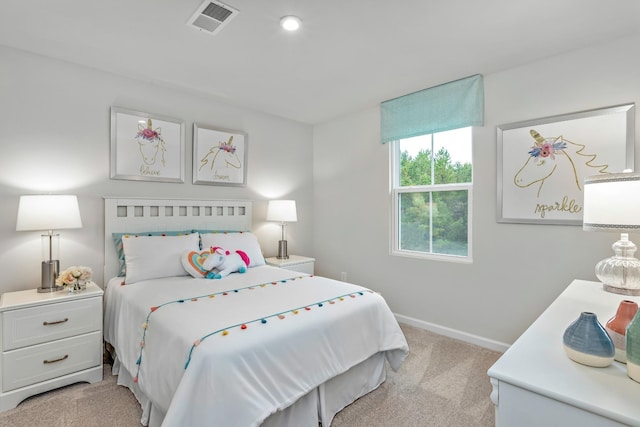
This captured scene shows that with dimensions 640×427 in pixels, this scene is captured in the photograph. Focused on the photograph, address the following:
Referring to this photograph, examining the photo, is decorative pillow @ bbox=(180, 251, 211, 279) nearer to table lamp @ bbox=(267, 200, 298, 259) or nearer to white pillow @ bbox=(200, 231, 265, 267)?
white pillow @ bbox=(200, 231, 265, 267)

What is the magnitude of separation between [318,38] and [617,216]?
2.01 meters

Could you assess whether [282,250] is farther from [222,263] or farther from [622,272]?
[622,272]

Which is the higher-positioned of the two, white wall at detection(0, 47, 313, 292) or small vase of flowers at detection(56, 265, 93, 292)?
white wall at detection(0, 47, 313, 292)

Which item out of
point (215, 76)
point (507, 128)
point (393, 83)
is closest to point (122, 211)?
point (215, 76)

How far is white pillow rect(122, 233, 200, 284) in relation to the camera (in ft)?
8.30

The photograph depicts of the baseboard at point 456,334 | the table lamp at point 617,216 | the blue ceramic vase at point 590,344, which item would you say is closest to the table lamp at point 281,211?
the baseboard at point 456,334

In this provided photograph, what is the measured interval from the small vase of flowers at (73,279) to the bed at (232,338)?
0.20 m

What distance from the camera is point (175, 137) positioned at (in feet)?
10.4

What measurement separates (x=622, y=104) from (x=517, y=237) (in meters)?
1.13

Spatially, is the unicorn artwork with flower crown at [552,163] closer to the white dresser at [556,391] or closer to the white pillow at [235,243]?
the white dresser at [556,391]

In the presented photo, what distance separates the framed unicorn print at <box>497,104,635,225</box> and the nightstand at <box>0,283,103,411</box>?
325cm

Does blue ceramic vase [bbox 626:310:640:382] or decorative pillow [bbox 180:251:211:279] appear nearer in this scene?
blue ceramic vase [bbox 626:310:640:382]

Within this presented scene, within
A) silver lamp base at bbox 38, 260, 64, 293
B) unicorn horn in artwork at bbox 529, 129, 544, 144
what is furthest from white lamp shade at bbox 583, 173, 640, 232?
silver lamp base at bbox 38, 260, 64, 293

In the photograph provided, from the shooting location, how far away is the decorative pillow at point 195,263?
102 inches
